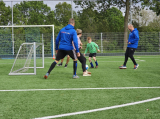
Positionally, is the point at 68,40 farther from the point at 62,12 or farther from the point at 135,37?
the point at 62,12

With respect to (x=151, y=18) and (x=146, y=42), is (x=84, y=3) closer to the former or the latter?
(x=146, y=42)

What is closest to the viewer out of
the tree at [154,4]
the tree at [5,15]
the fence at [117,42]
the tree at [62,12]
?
the fence at [117,42]

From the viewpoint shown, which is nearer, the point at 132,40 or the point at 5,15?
the point at 132,40

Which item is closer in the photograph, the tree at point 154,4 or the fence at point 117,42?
the fence at point 117,42

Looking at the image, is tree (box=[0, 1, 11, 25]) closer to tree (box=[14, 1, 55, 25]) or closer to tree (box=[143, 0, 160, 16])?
tree (box=[14, 1, 55, 25])

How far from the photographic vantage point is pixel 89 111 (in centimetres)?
340

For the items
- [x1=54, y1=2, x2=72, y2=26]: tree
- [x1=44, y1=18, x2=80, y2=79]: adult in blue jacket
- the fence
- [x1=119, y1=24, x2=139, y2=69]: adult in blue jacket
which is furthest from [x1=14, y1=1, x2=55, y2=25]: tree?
[x1=44, y1=18, x2=80, y2=79]: adult in blue jacket

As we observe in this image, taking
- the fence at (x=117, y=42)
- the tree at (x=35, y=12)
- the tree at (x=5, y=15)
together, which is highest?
the tree at (x=35, y=12)

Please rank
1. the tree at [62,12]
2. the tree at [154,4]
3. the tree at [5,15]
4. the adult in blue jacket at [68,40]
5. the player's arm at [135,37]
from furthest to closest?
the tree at [62,12]
the tree at [5,15]
the tree at [154,4]
the player's arm at [135,37]
the adult in blue jacket at [68,40]

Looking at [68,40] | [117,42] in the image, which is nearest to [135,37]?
[68,40]

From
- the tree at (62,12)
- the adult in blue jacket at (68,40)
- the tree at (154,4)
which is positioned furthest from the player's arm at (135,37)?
the tree at (62,12)

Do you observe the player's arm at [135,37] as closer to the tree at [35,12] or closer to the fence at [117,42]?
the fence at [117,42]

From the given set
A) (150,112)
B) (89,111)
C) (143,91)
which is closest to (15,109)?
(89,111)

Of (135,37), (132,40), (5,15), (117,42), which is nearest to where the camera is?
(135,37)
